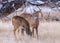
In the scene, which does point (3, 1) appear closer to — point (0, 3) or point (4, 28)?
point (0, 3)

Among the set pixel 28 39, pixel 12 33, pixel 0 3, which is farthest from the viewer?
pixel 0 3

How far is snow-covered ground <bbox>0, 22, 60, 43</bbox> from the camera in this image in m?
2.26

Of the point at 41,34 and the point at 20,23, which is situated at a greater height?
the point at 20,23

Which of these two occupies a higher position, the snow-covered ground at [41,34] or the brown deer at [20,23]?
the brown deer at [20,23]

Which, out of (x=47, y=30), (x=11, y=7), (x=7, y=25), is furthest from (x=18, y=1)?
(x=47, y=30)

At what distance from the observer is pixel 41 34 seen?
8.29 ft

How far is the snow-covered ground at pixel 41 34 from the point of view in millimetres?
2262

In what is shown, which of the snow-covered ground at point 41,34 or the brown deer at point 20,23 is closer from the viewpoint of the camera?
the snow-covered ground at point 41,34

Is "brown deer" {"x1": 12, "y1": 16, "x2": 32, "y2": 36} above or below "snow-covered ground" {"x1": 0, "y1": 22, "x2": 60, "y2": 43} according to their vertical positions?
above

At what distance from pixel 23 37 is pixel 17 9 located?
82cm

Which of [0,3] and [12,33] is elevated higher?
[0,3]

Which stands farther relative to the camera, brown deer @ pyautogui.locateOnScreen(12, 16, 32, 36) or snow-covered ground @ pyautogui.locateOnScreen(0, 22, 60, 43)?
brown deer @ pyautogui.locateOnScreen(12, 16, 32, 36)

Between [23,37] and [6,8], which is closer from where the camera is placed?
[23,37]

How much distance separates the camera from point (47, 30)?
2643mm
